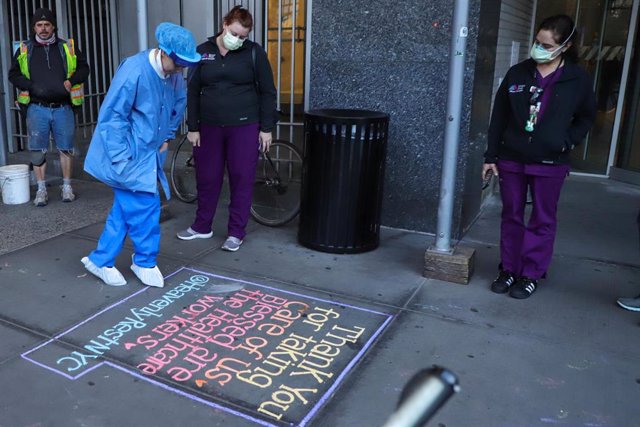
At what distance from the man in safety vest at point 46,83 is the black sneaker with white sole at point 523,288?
4.55 meters

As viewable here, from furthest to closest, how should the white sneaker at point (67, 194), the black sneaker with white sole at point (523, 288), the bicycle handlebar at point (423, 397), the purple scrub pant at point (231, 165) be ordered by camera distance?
the white sneaker at point (67, 194), the purple scrub pant at point (231, 165), the black sneaker with white sole at point (523, 288), the bicycle handlebar at point (423, 397)

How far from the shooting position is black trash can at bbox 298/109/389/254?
468 centimetres

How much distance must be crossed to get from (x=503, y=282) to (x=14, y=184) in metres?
4.84

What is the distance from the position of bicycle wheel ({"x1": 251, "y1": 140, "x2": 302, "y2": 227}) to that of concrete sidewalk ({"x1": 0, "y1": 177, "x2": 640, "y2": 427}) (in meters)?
0.43

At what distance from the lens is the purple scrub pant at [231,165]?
4879 mm

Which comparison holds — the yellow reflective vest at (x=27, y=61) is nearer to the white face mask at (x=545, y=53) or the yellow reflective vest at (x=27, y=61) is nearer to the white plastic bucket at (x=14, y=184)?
the white plastic bucket at (x=14, y=184)

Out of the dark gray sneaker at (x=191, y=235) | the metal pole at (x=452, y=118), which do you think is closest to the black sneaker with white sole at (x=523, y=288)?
the metal pole at (x=452, y=118)

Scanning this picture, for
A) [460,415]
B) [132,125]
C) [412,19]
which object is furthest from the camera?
[412,19]

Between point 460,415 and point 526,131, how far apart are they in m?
1.97

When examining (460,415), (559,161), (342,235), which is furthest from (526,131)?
A: (460,415)

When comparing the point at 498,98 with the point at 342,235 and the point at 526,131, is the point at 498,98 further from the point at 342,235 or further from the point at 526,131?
the point at 342,235

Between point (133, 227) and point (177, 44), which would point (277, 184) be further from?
point (177, 44)

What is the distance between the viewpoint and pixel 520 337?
11.9ft

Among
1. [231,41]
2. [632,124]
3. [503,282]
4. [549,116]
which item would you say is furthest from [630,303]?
[632,124]
